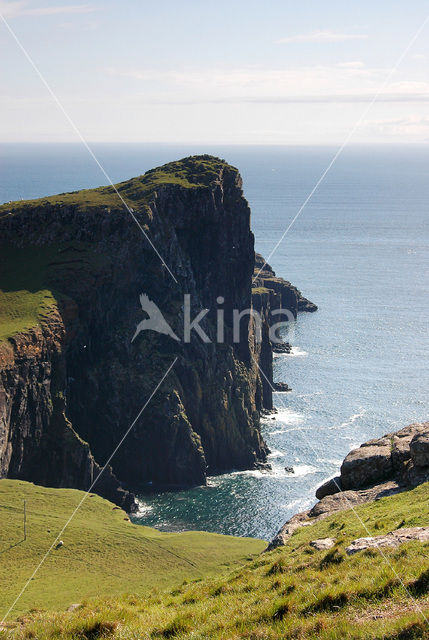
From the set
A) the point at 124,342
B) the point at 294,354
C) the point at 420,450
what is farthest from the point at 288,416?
the point at 420,450

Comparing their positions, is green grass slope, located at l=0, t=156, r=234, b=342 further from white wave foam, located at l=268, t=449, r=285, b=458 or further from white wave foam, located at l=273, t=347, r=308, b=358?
white wave foam, located at l=273, t=347, r=308, b=358

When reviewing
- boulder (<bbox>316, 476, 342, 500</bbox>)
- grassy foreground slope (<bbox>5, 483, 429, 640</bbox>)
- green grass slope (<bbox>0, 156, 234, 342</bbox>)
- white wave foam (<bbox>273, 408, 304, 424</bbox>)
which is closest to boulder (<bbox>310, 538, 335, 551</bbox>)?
grassy foreground slope (<bbox>5, 483, 429, 640</bbox>)

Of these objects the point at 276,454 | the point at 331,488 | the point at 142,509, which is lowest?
the point at 142,509

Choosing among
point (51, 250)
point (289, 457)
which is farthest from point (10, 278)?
point (289, 457)

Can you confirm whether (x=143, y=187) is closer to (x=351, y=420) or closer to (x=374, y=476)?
(x=351, y=420)

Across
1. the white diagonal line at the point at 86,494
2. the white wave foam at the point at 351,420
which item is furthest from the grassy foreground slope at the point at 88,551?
the white wave foam at the point at 351,420

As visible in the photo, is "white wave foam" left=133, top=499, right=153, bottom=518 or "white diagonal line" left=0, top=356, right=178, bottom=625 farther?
"white wave foam" left=133, top=499, right=153, bottom=518
